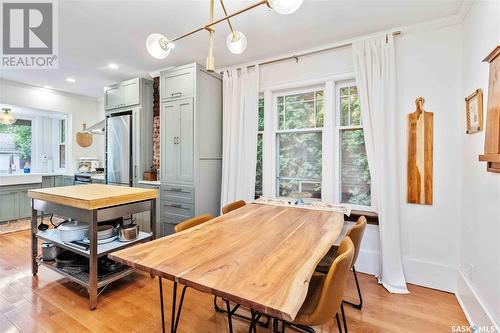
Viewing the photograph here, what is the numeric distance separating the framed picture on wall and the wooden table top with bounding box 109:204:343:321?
1.31 metres

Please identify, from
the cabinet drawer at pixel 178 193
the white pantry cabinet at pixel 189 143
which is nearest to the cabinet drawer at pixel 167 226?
the white pantry cabinet at pixel 189 143

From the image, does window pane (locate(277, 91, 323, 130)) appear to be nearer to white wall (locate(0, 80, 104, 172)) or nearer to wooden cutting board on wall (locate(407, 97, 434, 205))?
wooden cutting board on wall (locate(407, 97, 434, 205))

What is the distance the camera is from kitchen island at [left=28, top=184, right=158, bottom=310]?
205cm

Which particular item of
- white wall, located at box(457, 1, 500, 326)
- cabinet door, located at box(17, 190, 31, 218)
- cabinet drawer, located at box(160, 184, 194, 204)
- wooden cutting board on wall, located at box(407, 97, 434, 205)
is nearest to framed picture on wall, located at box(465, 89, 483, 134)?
white wall, located at box(457, 1, 500, 326)

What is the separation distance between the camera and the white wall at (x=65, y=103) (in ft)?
14.1

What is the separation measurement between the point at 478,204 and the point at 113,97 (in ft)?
16.1

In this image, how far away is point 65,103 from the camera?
5.06m

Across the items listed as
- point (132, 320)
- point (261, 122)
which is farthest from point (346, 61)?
point (132, 320)

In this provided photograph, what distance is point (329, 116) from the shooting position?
2.97 m

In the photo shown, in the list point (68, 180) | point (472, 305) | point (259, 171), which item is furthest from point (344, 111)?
point (68, 180)

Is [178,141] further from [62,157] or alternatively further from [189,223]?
[62,157]

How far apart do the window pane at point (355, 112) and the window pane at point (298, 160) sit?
43cm

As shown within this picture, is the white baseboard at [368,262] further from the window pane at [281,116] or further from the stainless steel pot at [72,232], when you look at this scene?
the stainless steel pot at [72,232]

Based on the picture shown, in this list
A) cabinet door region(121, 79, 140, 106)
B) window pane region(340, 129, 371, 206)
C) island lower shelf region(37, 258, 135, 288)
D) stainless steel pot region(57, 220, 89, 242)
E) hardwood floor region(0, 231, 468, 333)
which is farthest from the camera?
cabinet door region(121, 79, 140, 106)
